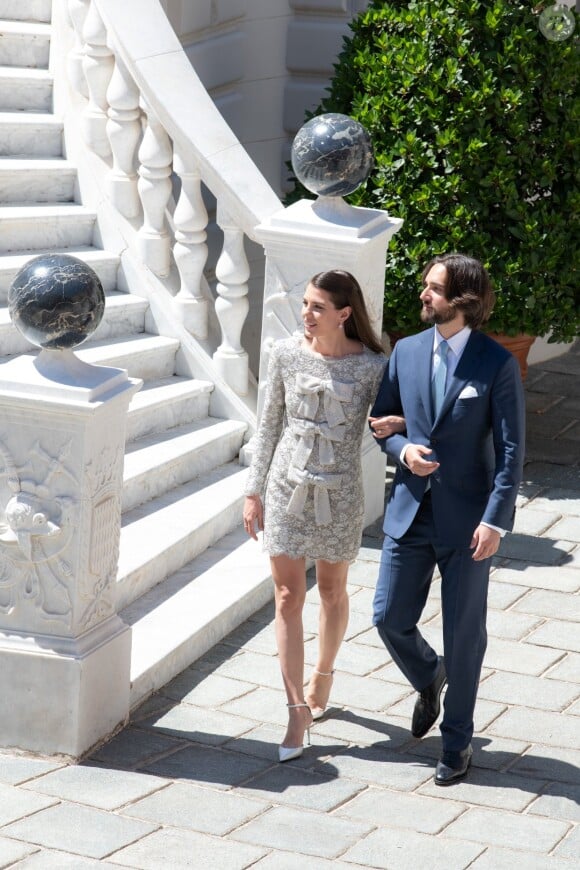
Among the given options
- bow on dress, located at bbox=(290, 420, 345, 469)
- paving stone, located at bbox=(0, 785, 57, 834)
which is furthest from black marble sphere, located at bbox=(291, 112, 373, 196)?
paving stone, located at bbox=(0, 785, 57, 834)

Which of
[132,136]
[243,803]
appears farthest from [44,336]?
[132,136]

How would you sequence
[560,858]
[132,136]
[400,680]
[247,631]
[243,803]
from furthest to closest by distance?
1. [132,136]
2. [247,631]
3. [400,680]
4. [243,803]
5. [560,858]

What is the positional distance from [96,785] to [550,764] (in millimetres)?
1528

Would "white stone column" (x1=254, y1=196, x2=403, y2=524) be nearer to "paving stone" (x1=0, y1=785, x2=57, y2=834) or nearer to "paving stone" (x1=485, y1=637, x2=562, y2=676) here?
"paving stone" (x1=485, y1=637, x2=562, y2=676)

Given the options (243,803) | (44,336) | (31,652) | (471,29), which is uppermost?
(471,29)

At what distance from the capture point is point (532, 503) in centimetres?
755

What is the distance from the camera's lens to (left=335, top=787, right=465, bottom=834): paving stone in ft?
14.8

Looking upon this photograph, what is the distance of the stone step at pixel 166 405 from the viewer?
6609mm

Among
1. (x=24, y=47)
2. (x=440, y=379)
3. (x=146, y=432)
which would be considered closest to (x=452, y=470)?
(x=440, y=379)

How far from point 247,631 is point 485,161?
9.49ft

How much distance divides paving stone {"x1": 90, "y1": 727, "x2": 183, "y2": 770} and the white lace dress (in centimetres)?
76

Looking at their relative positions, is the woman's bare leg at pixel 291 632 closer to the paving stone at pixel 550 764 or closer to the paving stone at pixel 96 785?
the paving stone at pixel 96 785

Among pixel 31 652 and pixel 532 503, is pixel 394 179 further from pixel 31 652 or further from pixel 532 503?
pixel 31 652

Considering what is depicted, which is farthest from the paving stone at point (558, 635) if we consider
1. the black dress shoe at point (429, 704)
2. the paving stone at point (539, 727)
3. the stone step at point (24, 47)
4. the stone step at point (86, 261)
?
the stone step at point (24, 47)
